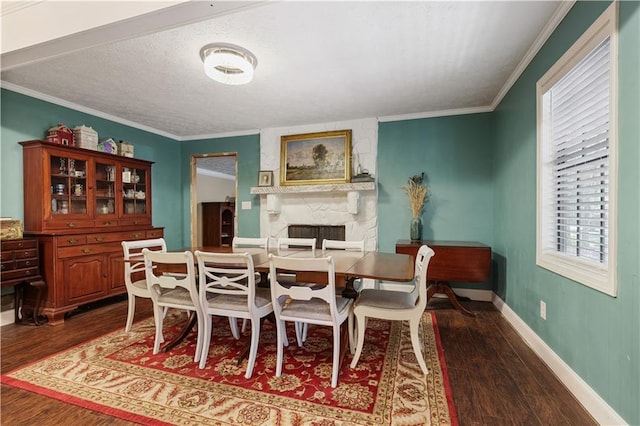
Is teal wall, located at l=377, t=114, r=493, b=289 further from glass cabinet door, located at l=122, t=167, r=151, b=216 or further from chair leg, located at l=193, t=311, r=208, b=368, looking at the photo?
glass cabinet door, located at l=122, t=167, r=151, b=216

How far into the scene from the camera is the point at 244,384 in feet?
6.25

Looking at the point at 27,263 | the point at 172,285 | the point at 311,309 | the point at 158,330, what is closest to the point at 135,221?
the point at 27,263

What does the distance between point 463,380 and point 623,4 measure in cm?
221

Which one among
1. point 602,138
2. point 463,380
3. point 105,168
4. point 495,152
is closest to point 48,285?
point 105,168

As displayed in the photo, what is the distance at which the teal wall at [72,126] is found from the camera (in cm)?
299

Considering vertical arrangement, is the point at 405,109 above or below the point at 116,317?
above

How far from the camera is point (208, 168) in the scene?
7270 millimetres

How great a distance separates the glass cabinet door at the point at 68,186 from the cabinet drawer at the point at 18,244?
37 cm

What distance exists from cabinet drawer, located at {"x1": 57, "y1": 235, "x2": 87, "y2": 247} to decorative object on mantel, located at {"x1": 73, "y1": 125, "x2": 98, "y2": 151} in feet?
3.60

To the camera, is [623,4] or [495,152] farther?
[495,152]

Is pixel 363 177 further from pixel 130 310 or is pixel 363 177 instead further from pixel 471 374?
pixel 130 310

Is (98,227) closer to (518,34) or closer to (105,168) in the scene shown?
(105,168)

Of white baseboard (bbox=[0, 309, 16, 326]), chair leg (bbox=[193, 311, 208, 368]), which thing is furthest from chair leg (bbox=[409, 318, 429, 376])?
white baseboard (bbox=[0, 309, 16, 326])

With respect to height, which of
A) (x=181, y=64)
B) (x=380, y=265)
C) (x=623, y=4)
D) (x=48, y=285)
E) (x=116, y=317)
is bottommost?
(x=116, y=317)
